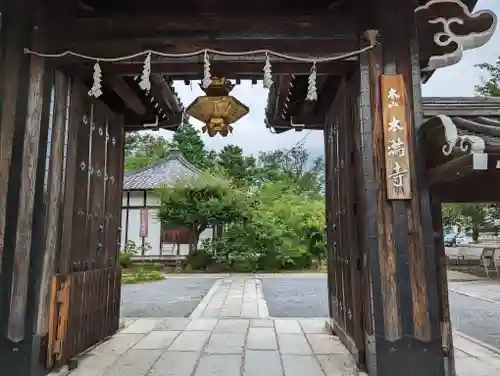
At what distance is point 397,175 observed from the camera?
138 inches

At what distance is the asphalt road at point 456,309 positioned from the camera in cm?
633

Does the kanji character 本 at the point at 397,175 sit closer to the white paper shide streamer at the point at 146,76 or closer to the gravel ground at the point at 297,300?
the white paper shide streamer at the point at 146,76

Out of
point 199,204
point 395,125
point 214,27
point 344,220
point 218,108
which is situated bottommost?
point 344,220

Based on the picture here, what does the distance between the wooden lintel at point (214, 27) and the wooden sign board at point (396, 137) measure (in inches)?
24.8

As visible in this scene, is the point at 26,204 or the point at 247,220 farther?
the point at 247,220

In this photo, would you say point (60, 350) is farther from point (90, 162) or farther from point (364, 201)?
point (364, 201)

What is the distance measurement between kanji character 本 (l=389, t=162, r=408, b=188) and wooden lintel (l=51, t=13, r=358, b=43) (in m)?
1.30

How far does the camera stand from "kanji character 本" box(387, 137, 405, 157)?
11.6 ft

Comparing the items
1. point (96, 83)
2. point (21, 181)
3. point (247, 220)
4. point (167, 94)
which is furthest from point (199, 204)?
point (96, 83)

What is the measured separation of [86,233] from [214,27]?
249 cm

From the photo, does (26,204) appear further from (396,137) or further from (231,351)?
(396,137)

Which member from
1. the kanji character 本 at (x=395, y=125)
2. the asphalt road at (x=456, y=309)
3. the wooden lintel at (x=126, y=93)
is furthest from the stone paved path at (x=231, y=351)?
the wooden lintel at (x=126, y=93)

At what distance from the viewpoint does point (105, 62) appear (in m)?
3.85

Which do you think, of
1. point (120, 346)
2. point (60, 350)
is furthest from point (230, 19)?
point (120, 346)
